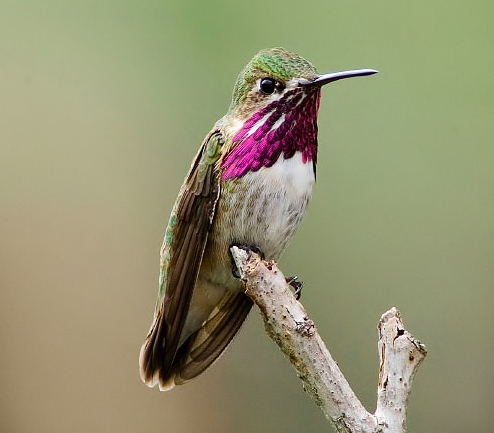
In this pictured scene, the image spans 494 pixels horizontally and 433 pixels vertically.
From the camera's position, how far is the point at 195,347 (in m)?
2.04

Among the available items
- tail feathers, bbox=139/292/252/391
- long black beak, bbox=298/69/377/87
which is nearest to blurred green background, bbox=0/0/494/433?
tail feathers, bbox=139/292/252/391

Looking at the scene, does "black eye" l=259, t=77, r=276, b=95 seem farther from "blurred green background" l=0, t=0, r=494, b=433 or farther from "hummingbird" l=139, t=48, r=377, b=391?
"blurred green background" l=0, t=0, r=494, b=433

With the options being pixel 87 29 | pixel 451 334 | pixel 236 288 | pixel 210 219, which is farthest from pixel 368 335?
pixel 87 29

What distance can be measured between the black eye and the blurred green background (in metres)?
1.14

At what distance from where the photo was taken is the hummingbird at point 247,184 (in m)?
1.77

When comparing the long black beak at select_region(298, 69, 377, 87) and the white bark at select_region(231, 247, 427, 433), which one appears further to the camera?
the long black beak at select_region(298, 69, 377, 87)

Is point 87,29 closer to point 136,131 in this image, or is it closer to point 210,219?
point 136,131

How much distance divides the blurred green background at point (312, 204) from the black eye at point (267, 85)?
1137 millimetres

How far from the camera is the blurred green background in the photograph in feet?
9.50

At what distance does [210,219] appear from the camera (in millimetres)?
1812

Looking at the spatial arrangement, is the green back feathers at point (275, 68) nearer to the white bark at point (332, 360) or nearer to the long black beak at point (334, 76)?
the long black beak at point (334, 76)

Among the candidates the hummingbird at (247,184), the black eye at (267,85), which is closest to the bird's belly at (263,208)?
the hummingbird at (247,184)

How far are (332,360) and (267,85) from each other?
2.21ft

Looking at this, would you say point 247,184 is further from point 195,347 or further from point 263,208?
point 195,347
